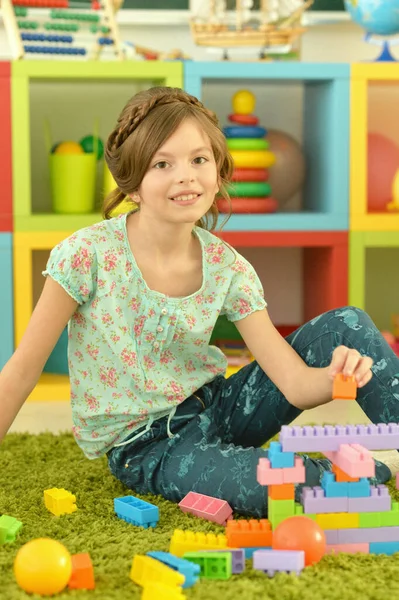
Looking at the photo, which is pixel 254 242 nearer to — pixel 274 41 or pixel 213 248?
pixel 274 41

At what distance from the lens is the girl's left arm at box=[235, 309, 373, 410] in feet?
4.07

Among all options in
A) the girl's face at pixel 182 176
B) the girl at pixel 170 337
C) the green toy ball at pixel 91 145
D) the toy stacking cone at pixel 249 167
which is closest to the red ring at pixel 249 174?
the toy stacking cone at pixel 249 167

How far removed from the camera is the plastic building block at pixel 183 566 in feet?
3.16

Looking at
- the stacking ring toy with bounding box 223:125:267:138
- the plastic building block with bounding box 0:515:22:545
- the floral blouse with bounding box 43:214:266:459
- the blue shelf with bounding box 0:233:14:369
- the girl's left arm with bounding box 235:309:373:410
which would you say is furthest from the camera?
the stacking ring toy with bounding box 223:125:267:138

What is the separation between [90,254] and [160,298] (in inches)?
4.5

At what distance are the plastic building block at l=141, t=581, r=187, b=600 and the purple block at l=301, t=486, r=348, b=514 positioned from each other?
7.7 inches

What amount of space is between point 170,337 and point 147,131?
11.2 inches

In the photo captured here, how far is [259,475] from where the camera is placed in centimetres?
106

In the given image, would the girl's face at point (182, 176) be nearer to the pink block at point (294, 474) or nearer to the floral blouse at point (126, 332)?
the floral blouse at point (126, 332)

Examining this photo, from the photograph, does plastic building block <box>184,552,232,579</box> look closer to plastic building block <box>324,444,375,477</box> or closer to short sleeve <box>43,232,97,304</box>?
plastic building block <box>324,444,375,477</box>

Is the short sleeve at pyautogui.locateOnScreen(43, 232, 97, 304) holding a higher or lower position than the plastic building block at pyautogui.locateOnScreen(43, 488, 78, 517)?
higher

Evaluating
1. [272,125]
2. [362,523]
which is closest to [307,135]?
[272,125]

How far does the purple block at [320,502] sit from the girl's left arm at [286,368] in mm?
144

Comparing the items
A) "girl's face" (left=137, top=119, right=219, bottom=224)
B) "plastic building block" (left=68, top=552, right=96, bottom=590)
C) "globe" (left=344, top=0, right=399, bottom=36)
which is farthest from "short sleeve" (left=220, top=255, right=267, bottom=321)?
"globe" (left=344, top=0, right=399, bottom=36)
